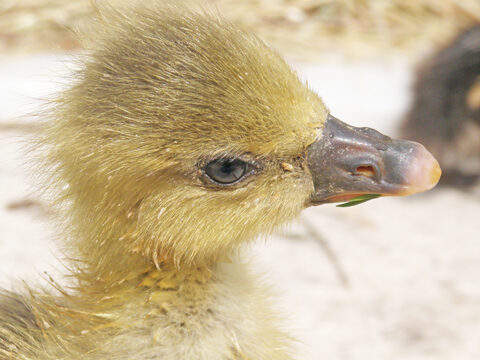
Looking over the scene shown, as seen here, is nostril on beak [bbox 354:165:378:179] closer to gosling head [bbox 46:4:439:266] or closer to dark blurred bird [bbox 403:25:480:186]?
gosling head [bbox 46:4:439:266]

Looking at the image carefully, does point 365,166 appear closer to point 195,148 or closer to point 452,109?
point 195,148

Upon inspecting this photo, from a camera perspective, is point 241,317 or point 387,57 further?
point 387,57

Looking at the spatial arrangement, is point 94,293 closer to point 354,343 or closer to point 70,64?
point 70,64

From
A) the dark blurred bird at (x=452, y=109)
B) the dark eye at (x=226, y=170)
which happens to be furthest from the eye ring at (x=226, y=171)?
the dark blurred bird at (x=452, y=109)

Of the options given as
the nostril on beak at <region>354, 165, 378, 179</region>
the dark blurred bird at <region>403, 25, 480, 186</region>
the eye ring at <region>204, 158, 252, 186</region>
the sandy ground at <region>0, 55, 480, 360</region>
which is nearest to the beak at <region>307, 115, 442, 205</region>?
the nostril on beak at <region>354, 165, 378, 179</region>

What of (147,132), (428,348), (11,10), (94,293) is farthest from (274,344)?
(11,10)

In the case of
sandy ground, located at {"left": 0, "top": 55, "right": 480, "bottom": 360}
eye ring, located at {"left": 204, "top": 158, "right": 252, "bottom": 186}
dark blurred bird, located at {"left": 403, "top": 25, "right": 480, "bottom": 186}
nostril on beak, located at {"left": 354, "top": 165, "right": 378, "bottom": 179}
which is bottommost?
eye ring, located at {"left": 204, "top": 158, "right": 252, "bottom": 186}

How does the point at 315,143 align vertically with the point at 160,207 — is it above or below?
above

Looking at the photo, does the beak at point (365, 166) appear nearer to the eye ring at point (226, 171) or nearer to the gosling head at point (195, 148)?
the gosling head at point (195, 148)
